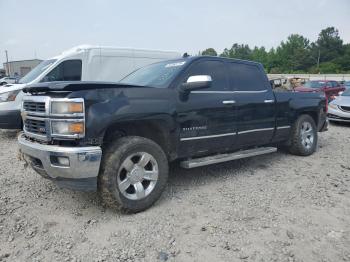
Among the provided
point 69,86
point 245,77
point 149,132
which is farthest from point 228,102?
point 69,86

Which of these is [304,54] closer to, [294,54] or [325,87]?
[294,54]

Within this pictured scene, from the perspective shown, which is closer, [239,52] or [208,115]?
[208,115]

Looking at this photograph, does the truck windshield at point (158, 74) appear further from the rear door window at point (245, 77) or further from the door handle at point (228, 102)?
the rear door window at point (245, 77)

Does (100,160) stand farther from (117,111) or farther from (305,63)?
(305,63)

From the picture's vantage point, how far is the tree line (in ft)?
266

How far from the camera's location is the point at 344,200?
13.1 ft

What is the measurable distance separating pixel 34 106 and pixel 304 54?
89966 mm

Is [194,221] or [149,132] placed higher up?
[149,132]

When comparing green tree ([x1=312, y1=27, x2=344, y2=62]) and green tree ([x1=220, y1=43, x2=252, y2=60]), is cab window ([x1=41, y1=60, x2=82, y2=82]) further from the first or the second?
green tree ([x1=220, y1=43, x2=252, y2=60])

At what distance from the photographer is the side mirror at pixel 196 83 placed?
3.73 m

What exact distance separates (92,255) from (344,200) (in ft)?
10.1

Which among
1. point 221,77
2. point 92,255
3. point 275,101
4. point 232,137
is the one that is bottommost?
point 92,255

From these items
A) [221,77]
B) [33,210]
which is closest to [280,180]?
[221,77]

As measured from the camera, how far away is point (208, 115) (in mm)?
4195
